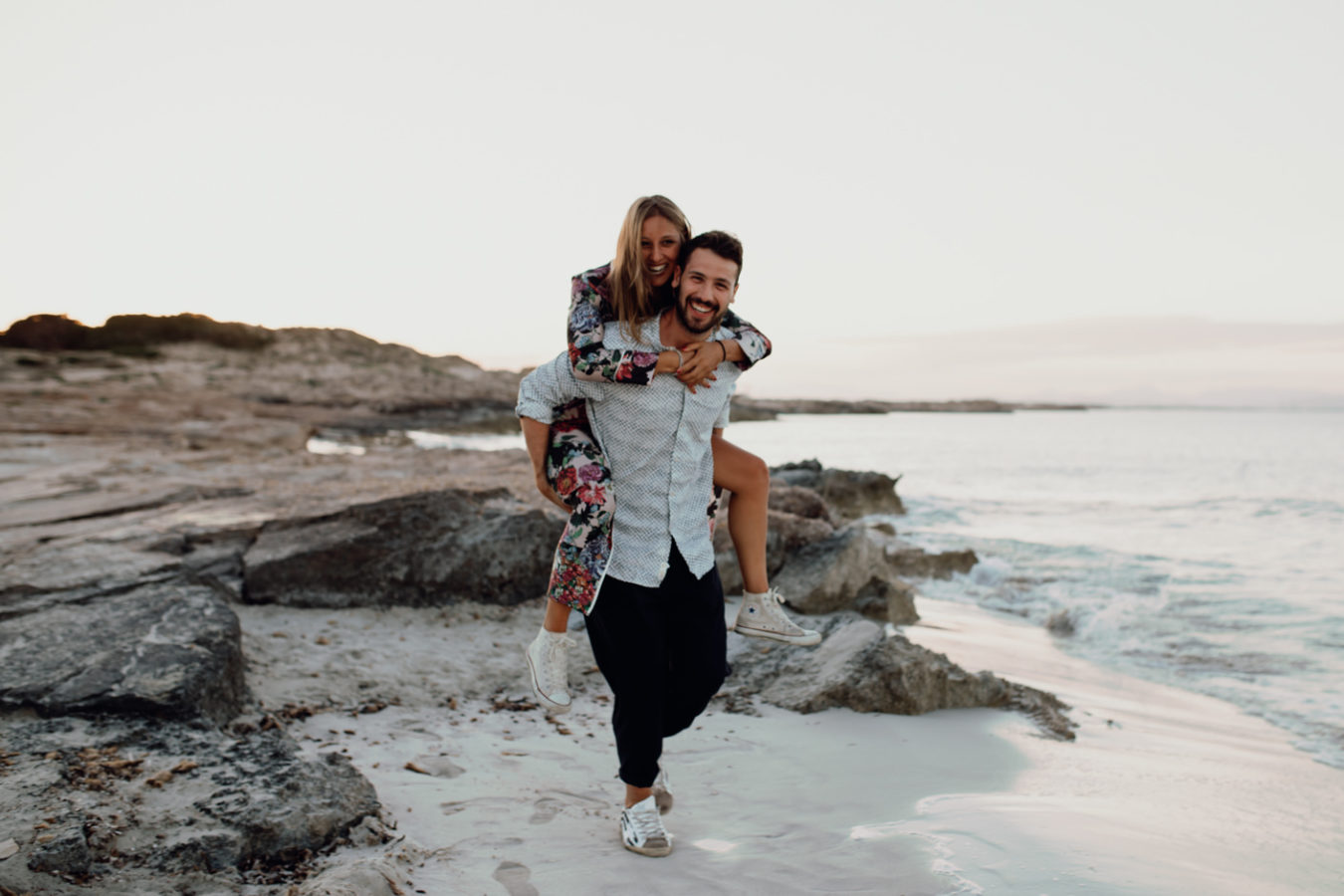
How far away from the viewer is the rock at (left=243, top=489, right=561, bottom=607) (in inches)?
231

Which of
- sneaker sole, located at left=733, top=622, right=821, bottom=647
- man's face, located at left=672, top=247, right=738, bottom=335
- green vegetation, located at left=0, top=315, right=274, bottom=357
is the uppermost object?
green vegetation, located at left=0, top=315, right=274, bottom=357

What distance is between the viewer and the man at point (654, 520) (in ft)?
9.59

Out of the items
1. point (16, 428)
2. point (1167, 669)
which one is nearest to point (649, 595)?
point (1167, 669)

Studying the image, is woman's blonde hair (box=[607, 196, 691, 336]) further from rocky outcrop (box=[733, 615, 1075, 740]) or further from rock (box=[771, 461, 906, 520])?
rock (box=[771, 461, 906, 520])

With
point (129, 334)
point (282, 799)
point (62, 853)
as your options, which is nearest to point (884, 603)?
point (282, 799)

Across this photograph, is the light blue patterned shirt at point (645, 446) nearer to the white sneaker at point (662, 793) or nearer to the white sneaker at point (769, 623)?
the white sneaker at point (769, 623)

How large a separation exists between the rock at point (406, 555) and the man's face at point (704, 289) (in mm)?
3785

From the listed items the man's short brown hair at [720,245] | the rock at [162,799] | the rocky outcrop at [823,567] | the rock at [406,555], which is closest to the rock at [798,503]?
the rocky outcrop at [823,567]

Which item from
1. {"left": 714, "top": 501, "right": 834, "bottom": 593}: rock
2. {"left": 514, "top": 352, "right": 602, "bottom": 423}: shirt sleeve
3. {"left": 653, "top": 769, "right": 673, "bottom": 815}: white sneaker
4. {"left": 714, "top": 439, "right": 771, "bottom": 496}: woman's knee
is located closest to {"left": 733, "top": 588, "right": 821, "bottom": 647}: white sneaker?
{"left": 714, "top": 439, "right": 771, "bottom": 496}: woman's knee

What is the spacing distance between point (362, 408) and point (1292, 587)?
3305 cm

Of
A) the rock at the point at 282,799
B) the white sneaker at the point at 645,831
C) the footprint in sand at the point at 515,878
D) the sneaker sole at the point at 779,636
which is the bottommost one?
the footprint in sand at the point at 515,878

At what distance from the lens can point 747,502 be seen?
3.33 meters

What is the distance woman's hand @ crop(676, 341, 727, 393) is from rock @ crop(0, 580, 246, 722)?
238 centimetres

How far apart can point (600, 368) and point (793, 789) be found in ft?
6.39
